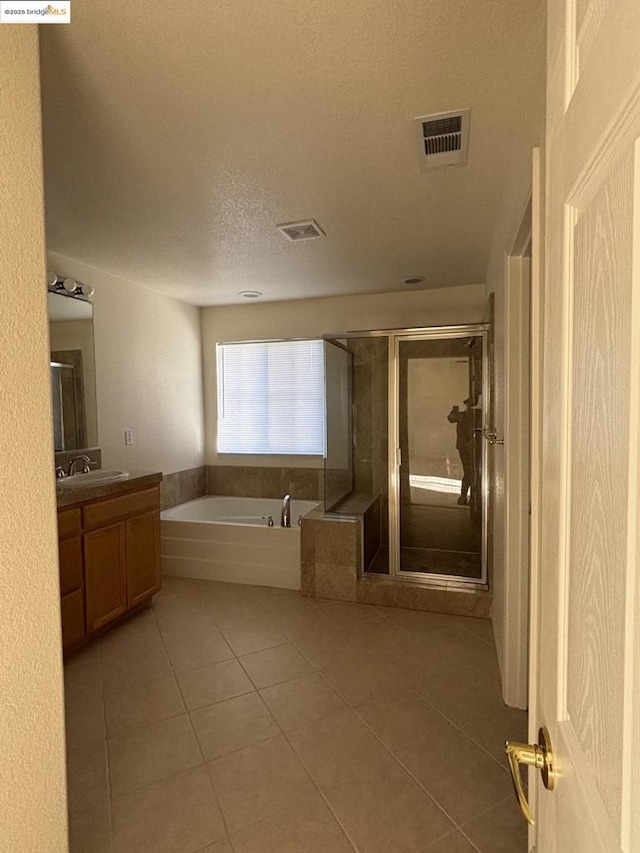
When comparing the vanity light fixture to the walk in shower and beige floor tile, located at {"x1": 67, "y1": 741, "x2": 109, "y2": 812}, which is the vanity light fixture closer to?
the walk in shower

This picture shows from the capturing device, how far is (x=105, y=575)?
2758 mm

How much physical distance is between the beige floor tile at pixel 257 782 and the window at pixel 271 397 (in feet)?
9.39

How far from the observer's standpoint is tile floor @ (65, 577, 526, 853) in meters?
1.53

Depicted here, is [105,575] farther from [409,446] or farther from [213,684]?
[409,446]

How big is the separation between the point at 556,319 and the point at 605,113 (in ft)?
Answer: 0.80

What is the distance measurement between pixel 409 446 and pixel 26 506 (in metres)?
3.21

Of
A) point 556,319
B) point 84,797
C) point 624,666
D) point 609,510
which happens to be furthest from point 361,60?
point 84,797

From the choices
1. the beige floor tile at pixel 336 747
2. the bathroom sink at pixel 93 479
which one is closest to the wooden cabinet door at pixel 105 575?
the bathroom sink at pixel 93 479

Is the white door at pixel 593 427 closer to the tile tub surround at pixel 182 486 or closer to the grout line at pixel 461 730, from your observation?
the grout line at pixel 461 730

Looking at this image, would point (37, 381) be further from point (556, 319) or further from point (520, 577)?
point (520, 577)

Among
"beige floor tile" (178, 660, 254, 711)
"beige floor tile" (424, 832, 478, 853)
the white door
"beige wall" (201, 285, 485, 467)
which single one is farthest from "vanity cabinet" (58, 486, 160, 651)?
the white door

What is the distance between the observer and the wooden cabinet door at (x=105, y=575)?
2.63m

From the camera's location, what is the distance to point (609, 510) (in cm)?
41

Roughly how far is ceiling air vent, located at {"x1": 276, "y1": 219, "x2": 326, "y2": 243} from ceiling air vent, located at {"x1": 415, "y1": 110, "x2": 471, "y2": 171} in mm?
787
